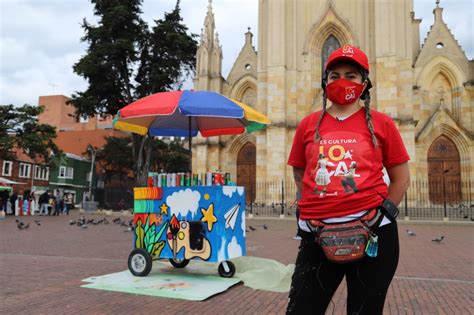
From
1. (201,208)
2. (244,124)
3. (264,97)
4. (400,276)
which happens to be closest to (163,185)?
(201,208)

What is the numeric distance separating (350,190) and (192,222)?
169 inches

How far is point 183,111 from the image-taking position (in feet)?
19.5

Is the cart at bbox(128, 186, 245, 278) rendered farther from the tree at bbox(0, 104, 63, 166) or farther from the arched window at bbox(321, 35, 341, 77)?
the arched window at bbox(321, 35, 341, 77)

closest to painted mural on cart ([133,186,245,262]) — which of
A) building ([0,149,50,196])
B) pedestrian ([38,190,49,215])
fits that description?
pedestrian ([38,190,49,215])

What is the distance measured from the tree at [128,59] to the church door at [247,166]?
7.11m

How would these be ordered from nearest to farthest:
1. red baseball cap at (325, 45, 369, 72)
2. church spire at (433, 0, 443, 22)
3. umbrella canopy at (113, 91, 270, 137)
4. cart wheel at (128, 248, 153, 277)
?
red baseball cap at (325, 45, 369, 72), umbrella canopy at (113, 91, 270, 137), cart wheel at (128, 248, 153, 277), church spire at (433, 0, 443, 22)

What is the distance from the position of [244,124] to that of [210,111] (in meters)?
1.64

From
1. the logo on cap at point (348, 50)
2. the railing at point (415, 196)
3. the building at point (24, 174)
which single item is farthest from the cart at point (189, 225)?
the building at point (24, 174)

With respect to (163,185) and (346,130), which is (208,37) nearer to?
(163,185)

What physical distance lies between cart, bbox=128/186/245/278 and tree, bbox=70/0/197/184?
22.3 meters

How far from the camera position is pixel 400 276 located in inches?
266

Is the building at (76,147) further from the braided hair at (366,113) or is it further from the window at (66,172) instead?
the braided hair at (366,113)

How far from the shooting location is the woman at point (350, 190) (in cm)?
223

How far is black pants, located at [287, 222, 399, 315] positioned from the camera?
2266mm
